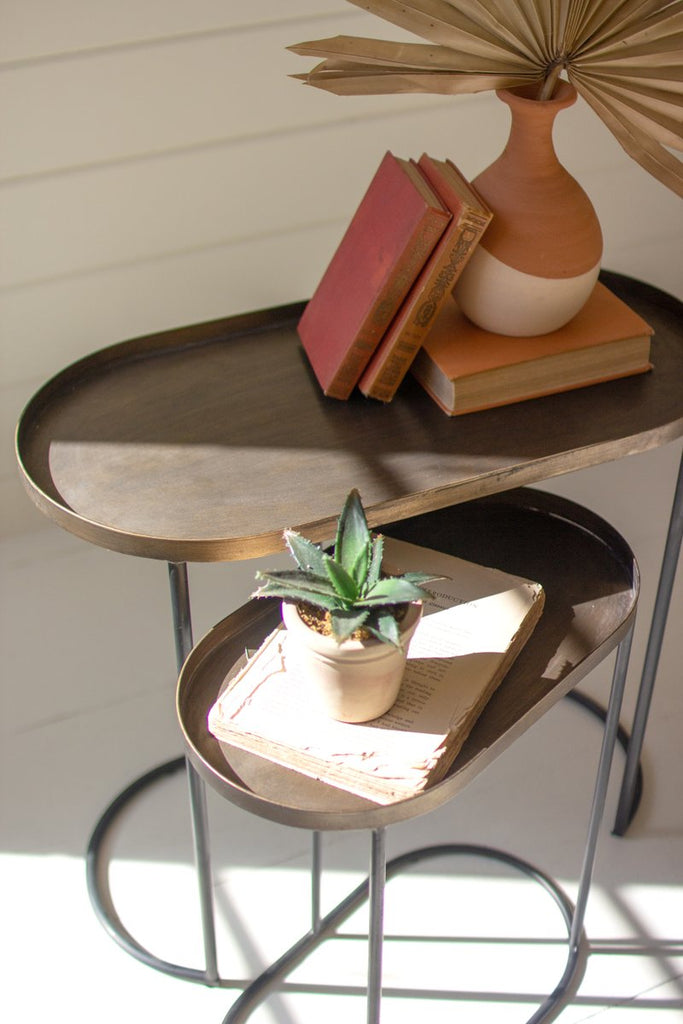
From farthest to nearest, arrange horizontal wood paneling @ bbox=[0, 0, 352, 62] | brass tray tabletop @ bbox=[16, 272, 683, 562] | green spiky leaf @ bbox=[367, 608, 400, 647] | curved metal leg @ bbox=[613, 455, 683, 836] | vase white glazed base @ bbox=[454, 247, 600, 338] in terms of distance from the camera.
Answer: horizontal wood paneling @ bbox=[0, 0, 352, 62] → curved metal leg @ bbox=[613, 455, 683, 836] → vase white glazed base @ bbox=[454, 247, 600, 338] → brass tray tabletop @ bbox=[16, 272, 683, 562] → green spiky leaf @ bbox=[367, 608, 400, 647]

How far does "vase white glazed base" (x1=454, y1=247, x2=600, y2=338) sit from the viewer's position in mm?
1224

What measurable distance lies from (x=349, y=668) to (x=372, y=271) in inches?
18.5

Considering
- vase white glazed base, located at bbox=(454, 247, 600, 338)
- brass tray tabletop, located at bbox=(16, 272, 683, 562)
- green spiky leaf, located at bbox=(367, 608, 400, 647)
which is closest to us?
green spiky leaf, located at bbox=(367, 608, 400, 647)

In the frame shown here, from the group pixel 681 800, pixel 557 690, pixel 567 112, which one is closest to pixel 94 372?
pixel 557 690

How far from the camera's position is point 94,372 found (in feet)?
4.44

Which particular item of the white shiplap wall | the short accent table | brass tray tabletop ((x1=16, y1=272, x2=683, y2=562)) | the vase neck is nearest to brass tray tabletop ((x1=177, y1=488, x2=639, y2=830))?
the short accent table

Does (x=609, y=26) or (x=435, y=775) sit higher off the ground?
(x=609, y=26)

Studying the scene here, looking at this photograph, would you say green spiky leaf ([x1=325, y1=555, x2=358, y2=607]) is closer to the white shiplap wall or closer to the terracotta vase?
the terracotta vase

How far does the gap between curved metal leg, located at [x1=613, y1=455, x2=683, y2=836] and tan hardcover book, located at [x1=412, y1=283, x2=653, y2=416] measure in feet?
0.47

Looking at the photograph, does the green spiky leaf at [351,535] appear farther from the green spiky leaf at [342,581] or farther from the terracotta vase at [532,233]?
the terracotta vase at [532,233]

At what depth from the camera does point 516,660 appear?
3.78 ft

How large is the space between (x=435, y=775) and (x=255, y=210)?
4.42 ft

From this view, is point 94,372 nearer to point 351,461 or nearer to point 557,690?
point 351,461

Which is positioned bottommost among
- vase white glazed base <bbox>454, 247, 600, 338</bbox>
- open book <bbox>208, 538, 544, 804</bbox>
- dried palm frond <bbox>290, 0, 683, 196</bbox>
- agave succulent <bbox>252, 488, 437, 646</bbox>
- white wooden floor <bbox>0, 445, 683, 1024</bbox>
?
white wooden floor <bbox>0, 445, 683, 1024</bbox>
